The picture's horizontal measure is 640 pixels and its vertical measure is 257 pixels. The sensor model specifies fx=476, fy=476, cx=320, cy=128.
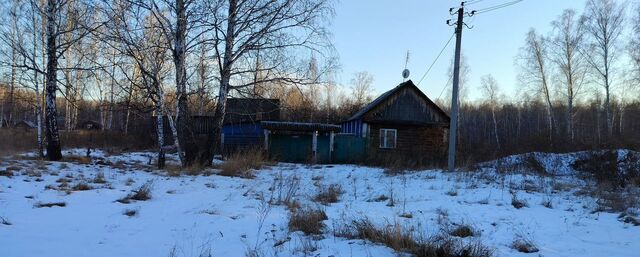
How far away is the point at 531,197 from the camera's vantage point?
363 inches

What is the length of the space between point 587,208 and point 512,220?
2040mm

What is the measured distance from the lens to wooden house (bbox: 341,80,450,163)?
29328mm

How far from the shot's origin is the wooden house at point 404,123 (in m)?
29.3

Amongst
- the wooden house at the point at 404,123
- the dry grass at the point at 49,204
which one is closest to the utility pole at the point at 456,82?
the dry grass at the point at 49,204

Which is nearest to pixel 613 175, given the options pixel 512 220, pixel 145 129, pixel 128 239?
pixel 512 220

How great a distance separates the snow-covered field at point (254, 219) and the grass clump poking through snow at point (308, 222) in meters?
0.11


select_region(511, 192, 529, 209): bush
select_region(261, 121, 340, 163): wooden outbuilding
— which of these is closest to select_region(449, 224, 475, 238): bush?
select_region(511, 192, 529, 209): bush

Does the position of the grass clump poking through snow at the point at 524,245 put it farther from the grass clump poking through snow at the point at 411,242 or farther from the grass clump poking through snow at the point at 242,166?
the grass clump poking through snow at the point at 242,166

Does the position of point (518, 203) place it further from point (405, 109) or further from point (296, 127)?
point (405, 109)

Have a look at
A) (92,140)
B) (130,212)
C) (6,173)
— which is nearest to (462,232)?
(130,212)

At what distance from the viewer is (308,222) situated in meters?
6.06

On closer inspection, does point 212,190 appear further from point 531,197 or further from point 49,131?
point 49,131

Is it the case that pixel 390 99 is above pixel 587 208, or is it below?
above

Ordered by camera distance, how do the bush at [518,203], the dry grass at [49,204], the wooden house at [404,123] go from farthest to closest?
the wooden house at [404,123] → the bush at [518,203] → the dry grass at [49,204]
